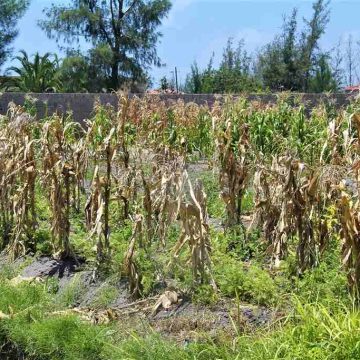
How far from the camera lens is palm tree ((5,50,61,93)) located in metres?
37.1

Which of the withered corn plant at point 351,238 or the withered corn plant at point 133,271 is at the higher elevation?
the withered corn plant at point 351,238

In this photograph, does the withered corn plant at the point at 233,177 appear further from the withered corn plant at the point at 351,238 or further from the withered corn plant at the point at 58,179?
the withered corn plant at the point at 351,238

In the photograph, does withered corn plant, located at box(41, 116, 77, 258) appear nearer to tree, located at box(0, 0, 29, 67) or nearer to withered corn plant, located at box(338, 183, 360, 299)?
withered corn plant, located at box(338, 183, 360, 299)

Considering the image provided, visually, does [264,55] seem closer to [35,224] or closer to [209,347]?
[35,224]

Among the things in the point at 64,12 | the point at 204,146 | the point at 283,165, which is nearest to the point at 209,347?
the point at 283,165

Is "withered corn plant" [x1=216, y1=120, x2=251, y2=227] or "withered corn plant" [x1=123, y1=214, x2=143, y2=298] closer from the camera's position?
"withered corn plant" [x1=123, y1=214, x2=143, y2=298]

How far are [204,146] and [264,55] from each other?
2508cm

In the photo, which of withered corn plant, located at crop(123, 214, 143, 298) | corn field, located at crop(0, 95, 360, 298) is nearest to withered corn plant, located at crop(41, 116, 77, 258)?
corn field, located at crop(0, 95, 360, 298)

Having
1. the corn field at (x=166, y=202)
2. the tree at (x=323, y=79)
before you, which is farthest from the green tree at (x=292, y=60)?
the corn field at (x=166, y=202)

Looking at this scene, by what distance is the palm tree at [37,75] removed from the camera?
37062 millimetres

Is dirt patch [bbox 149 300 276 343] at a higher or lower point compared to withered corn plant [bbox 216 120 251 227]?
lower

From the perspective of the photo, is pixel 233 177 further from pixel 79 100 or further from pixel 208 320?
pixel 79 100

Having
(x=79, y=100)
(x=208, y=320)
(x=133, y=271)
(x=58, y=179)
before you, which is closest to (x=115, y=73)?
(x=79, y=100)

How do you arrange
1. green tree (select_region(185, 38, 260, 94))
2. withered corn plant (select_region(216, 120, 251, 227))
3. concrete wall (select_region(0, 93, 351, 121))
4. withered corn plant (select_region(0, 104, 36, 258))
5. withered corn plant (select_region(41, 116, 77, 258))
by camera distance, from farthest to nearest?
green tree (select_region(185, 38, 260, 94))
concrete wall (select_region(0, 93, 351, 121))
withered corn plant (select_region(216, 120, 251, 227))
withered corn plant (select_region(0, 104, 36, 258))
withered corn plant (select_region(41, 116, 77, 258))
